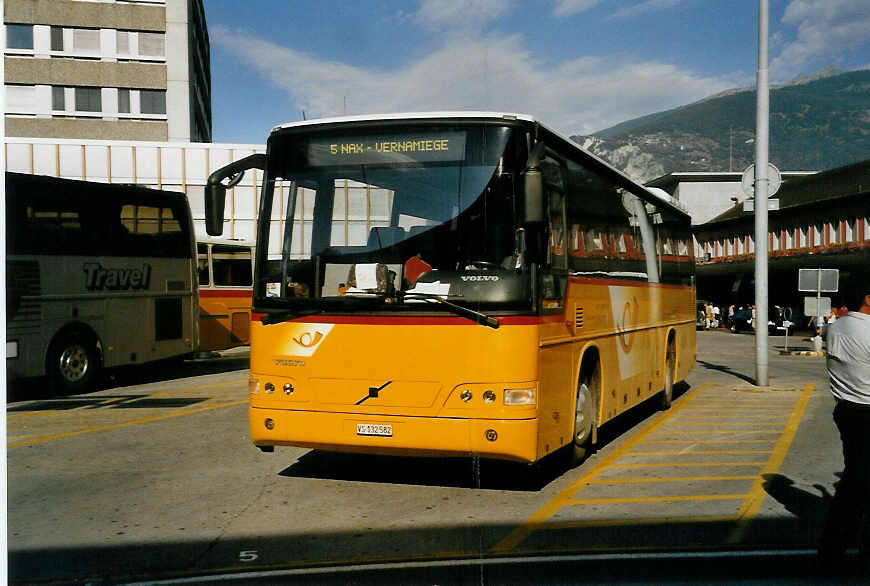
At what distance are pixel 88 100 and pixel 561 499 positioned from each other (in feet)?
169

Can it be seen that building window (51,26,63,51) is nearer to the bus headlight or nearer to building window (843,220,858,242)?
building window (843,220,858,242)

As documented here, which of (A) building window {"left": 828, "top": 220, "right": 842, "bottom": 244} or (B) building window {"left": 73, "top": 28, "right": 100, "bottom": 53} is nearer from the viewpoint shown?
(A) building window {"left": 828, "top": 220, "right": 842, "bottom": 244}

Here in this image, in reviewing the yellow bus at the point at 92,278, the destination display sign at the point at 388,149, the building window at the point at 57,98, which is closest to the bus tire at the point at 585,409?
the destination display sign at the point at 388,149

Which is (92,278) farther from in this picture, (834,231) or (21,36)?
(834,231)

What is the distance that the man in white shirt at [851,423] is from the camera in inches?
213

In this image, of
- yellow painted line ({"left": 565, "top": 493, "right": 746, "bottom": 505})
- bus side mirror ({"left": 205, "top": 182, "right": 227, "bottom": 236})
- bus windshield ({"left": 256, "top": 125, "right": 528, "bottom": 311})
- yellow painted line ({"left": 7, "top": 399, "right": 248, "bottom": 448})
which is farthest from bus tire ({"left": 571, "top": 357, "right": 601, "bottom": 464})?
yellow painted line ({"left": 7, "top": 399, "right": 248, "bottom": 448})

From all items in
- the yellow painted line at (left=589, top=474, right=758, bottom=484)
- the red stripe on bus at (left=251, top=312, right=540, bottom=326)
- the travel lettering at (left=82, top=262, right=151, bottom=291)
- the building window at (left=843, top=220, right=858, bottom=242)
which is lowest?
the yellow painted line at (left=589, top=474, right=758, bottom=484)

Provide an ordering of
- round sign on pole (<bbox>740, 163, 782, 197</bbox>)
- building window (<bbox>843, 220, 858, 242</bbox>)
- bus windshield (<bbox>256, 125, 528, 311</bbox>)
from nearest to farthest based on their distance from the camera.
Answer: bus windshield (<bbox>256, 125, 528, 311</bbox>), round sign on pole (<bbox>740, 163, 782, 197</bbox>), building window (<bbox>843, 220, 858, 242</bbox>)

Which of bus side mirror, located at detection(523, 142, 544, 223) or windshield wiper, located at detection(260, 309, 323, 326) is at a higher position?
bus side mirror, located at detection(523, 142, 544, 223)

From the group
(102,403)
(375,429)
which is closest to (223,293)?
(102,403)

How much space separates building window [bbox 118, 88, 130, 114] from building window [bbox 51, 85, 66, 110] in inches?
123

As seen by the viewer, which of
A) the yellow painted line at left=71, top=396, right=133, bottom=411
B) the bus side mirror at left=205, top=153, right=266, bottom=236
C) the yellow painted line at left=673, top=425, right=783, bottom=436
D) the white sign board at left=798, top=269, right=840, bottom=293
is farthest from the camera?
the white sign board at left=798, top=269, right=840, bottom=293

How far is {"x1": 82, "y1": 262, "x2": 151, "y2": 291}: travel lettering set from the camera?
16234mm

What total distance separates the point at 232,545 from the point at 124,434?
5.73 m
